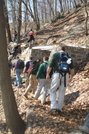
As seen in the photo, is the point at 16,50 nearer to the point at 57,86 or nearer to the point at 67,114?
the point at 57,86

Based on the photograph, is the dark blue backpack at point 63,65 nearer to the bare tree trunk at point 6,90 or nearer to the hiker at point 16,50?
the bare tree trunk at point 6,90

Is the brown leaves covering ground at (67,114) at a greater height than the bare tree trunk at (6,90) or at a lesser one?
lesser

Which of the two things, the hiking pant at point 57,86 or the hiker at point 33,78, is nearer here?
the hiking pant at point 57,86

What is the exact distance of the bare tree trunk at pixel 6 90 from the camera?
4.21 metres

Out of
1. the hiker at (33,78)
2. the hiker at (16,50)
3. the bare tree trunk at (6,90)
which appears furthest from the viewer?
the hiker at (16,50)

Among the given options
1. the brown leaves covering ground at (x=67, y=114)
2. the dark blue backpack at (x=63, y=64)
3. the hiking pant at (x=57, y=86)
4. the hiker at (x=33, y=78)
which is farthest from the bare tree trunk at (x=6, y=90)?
the hiker at (x=33, y=78)

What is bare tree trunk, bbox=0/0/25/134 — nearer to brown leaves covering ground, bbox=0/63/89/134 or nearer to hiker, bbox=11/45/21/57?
brown leaves covering ground, bbox=0/63/89/134

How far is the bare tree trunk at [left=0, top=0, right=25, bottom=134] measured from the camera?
4.21 metres

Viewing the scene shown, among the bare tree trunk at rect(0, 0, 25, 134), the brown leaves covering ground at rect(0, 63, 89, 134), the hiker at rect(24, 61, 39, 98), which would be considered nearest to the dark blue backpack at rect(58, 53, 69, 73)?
the brown leaves covering ground at rect(0, 63, 89, 134)

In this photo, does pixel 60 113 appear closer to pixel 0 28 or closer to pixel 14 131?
pixel 14 131

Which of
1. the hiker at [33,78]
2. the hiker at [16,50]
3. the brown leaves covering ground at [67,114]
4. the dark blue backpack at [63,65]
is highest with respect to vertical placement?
the dark blue backpack at [63,65]

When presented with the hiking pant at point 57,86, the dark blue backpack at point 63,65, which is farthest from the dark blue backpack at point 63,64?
the hiking pant at point 57,86

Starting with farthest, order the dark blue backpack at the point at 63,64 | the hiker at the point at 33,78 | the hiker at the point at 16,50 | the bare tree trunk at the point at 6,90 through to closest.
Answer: the hiker at the point at 16,50 < the hiker at the point at 33,78 < the dark blue backpack at the point at 63,64 < the bare tree trunk at the point at 6,90

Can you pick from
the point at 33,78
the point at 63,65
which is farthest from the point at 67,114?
the point at 33,78
